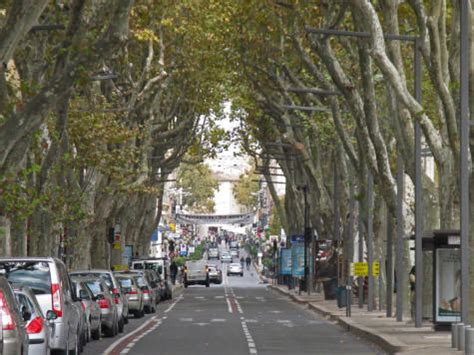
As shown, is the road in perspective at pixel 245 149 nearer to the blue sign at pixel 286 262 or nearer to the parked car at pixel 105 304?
the parked car at pixel 105 304

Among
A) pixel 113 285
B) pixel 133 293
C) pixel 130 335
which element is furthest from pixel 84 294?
pixel 133 293

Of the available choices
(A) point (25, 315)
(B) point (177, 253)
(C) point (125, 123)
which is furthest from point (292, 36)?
(B) point (177, 253)

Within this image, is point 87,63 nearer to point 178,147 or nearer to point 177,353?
point 177,353

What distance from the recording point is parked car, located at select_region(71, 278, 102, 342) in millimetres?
32531

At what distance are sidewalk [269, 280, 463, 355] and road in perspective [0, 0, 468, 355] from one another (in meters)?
0.09

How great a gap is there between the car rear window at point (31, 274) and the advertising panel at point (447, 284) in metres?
12.0

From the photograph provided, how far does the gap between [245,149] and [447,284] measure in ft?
162

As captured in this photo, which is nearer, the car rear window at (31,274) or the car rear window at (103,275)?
the car rear window at (31,274)

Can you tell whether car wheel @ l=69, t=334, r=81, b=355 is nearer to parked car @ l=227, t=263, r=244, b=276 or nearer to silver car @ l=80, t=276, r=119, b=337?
silver car @ l=80, t=276, r=119, b=337

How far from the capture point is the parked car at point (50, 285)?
2478cm

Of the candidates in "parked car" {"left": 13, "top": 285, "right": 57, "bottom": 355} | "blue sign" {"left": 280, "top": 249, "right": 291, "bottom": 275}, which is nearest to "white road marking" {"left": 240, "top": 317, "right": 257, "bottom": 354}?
"parked car" {"left": 13, "top": 285, "right": 57, "bottom": 355}

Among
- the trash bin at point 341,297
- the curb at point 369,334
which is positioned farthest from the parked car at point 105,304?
the trash bin at point 341,297

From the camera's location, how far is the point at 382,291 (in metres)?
51.6

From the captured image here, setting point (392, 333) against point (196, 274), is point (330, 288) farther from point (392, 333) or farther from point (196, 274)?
point (196, 274)
